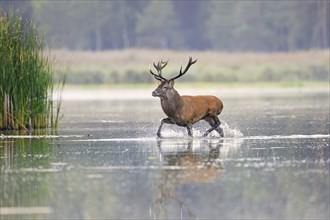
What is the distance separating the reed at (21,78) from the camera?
20453 millimetres

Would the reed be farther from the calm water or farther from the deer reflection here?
the deer reflection

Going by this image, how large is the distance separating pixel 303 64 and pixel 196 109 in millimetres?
36958

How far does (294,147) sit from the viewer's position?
16.5 m

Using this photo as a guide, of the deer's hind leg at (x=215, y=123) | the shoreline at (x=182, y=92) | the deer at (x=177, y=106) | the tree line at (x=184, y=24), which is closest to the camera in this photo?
the deer at (x=177, y=106)

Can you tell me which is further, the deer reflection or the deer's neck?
the deer's neck

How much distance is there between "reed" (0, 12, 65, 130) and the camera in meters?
20.5

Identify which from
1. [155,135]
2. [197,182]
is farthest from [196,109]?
[197,182]

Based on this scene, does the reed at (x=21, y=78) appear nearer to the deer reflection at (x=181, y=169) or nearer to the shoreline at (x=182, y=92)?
the deer reflection at (x=181, y=169)

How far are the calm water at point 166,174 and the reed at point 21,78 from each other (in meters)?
0.76

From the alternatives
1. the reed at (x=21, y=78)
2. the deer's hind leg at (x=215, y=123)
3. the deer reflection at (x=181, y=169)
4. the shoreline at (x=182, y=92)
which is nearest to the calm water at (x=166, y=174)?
the deer reflection at (x=181, y=169)

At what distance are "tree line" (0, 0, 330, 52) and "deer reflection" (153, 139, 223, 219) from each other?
192ft

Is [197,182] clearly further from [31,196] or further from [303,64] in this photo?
[303,64]

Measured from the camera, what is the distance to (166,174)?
43.1 ft

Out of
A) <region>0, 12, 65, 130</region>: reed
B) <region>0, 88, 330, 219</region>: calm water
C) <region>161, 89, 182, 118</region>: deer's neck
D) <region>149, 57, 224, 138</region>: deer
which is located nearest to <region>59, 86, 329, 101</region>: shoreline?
<region>0, 12, 65, 130</region>: reed
